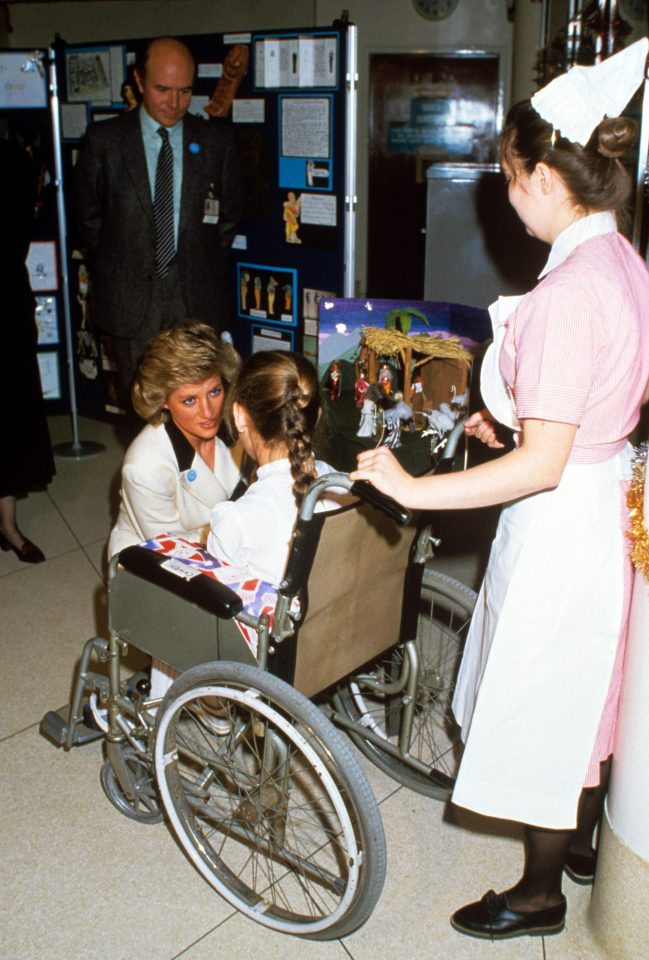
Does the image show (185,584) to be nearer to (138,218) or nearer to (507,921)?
(507,921)

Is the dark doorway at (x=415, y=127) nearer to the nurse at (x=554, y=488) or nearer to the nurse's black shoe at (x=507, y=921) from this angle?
the nurse at (x=554, y=488)

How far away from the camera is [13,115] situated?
3994mm

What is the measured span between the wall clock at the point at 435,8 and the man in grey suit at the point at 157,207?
3.52 m

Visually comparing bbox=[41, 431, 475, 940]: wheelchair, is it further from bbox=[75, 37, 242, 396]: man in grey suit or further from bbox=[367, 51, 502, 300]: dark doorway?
bbox=[367, 51, 502, 300]: dark doorway

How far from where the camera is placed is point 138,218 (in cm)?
342

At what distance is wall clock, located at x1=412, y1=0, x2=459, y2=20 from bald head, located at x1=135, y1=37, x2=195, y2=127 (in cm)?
358

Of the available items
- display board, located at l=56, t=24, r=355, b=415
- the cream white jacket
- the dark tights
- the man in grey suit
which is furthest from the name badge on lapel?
the dark tights

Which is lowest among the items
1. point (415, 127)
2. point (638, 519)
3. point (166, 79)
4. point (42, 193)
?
point (638, 519)

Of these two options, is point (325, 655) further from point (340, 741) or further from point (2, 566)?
point (2, 566)

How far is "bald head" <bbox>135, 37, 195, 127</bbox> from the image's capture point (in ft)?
10.5

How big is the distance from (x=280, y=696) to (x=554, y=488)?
54 centimetres

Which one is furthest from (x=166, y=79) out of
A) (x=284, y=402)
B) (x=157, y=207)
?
(x=284, y=402)

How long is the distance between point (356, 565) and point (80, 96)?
3.22 m

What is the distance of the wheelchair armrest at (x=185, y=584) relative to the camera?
143cm
